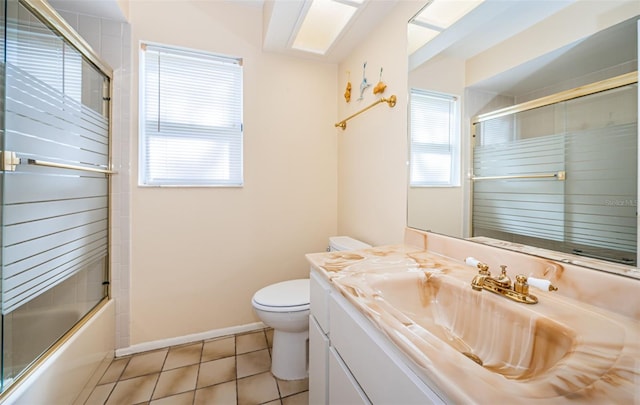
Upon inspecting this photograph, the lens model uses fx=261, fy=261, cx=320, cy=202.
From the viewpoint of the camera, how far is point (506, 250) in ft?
3.17

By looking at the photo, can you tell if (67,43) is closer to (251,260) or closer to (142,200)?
(142,200)

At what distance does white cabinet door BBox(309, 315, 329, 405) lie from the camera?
101 centimetres

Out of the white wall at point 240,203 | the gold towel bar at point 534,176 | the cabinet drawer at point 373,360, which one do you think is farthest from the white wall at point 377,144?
the cabinet drawer at point 373,360

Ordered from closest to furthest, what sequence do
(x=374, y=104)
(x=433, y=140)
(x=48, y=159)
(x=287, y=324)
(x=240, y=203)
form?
(x=48, y=159), (x=433, y=140), (x=287, y=324), (x=374, y=104), (x=240, y=203)

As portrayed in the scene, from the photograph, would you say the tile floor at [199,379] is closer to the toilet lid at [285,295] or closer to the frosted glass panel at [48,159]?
the toilet lid at [285,295]

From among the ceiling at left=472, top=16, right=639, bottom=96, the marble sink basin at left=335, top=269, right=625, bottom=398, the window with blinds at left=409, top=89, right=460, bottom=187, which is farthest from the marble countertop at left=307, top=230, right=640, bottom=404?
the ceiling at left=472, top=16, right=639, bottom=96

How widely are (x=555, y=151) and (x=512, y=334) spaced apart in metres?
0.59

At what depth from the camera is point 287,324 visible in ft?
4.88

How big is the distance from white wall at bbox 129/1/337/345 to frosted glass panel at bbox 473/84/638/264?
1.38 metres

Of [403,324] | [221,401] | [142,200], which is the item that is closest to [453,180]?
[403,324]

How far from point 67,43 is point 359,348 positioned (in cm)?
196

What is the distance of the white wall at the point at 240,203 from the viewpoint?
5.87ft

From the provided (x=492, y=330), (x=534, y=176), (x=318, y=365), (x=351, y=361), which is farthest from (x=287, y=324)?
(x=534, y=176)

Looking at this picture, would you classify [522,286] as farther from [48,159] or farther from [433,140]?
[48,159]
